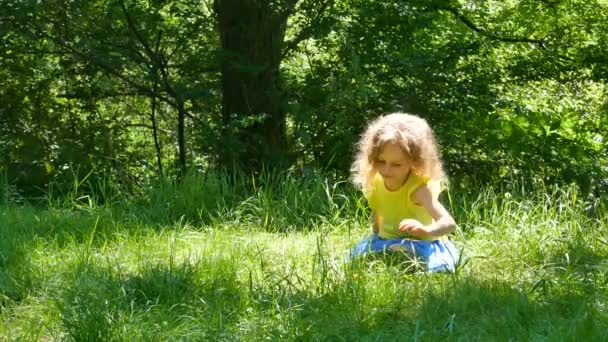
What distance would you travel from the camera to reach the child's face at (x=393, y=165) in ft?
17.2

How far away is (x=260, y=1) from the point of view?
8484 millimetres

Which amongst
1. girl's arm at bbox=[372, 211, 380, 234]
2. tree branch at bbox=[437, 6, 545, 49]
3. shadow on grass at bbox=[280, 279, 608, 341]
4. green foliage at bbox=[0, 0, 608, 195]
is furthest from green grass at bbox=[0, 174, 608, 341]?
tree branch at bbox=[437, 6, 545, 49]

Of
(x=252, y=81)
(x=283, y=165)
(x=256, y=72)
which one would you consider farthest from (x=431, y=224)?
(x=252, y=81)

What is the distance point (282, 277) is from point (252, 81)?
4251 mm

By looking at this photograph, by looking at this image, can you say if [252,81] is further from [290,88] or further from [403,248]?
[403,248]

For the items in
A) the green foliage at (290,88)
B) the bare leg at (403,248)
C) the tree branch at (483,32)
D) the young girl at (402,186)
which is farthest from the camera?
the tree branch at (483,32)

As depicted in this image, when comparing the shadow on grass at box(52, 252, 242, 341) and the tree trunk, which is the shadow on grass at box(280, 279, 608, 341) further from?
the tree trunk

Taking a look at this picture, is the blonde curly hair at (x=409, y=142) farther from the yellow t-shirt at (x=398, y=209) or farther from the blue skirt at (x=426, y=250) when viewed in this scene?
the blue skirt at (x=426, y=250)

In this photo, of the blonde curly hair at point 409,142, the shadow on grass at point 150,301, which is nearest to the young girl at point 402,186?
the blonde curly hair at point 409,142

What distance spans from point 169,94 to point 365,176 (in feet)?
12.2

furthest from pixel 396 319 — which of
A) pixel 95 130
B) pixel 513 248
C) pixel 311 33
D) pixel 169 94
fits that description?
pixel 95 130

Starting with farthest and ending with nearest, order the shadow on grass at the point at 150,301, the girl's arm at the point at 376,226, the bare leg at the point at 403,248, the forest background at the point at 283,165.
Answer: the girl's arm at the point at 376,226 → the bare leg at the point at 403,248 → the forest background at the point at 283,165 → the shadow on grass at the point at 150,301

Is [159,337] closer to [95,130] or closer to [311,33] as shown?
[311,33]

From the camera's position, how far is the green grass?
3930 millimetres
